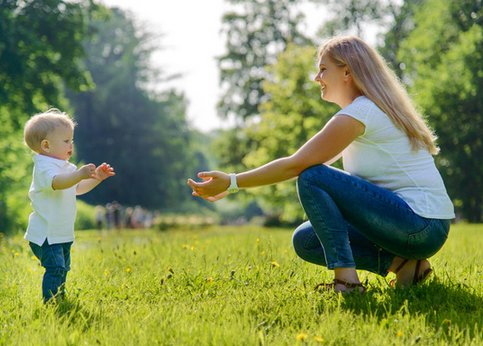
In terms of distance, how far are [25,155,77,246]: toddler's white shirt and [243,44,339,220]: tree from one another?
733 inches

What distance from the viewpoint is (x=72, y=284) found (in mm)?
3506

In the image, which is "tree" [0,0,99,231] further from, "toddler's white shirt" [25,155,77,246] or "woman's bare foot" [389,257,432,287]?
"woman's bare foot" [389,257,432,287]

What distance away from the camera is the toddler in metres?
3.20

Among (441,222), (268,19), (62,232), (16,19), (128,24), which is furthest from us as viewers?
(128,24)

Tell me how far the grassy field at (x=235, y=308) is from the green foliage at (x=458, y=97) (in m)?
19.9

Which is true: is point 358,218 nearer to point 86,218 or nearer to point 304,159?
point 304,159

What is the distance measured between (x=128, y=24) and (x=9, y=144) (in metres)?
32.2

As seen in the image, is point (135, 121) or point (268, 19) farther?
point (135, 121)

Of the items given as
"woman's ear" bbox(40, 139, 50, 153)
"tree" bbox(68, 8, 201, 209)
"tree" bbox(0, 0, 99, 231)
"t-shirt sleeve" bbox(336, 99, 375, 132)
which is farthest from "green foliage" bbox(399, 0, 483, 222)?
"tree" bbox(68, 8, 201, 209)

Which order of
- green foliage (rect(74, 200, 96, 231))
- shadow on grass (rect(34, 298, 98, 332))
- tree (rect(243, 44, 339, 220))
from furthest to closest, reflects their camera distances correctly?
green foliage (rect(74, 200, 96, 231)), tree (rect(243, 44, 339, 220)), shadow on grass (rect(34, 298, 98, 332))

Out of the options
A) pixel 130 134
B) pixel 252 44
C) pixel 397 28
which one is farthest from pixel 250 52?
pixel 130 134

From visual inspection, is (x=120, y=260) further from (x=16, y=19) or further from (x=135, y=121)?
(x=135, y=121)

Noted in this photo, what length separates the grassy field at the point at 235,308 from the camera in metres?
2.24

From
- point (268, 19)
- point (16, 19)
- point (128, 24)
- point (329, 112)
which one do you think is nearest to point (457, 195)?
point (329, 112)
